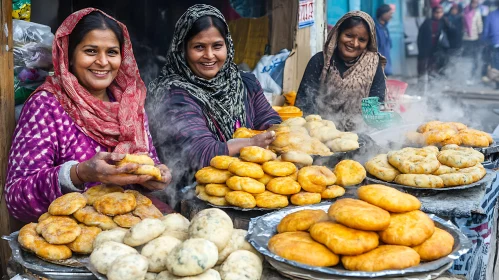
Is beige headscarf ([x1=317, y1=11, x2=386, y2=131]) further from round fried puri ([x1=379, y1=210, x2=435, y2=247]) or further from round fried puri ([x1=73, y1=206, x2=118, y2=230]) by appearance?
round fried puri ([x1=73, y1=206, x2=118, y2=230])

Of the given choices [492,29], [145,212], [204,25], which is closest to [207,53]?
[204,25]

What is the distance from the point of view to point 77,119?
2791 millimetres

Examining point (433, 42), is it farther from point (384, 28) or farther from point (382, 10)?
point (382, 10)

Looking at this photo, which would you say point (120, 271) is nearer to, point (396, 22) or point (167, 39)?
point (167, 39)

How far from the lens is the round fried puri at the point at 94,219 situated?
1999 millimetres

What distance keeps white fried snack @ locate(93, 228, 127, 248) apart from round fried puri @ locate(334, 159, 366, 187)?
1.19 meters

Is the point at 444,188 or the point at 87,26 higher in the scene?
the point at 87,26

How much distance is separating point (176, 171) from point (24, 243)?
148 centimetres

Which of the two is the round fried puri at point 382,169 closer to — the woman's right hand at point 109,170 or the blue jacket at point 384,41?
the woman's right hand at point 109,170

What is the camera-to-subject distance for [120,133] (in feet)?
9.56

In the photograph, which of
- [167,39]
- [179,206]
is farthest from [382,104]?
[167,39]

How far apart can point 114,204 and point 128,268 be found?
20.4 inches

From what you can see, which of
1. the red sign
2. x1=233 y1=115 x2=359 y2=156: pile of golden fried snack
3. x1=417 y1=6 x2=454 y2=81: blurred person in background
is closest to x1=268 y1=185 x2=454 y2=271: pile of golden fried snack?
x1=233 y1=115 x2=359 y2=156: pile of golden fried snack

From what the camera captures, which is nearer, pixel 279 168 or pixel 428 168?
pixel 279 168
